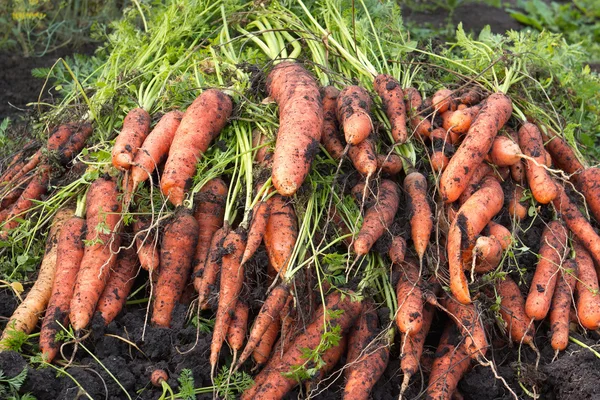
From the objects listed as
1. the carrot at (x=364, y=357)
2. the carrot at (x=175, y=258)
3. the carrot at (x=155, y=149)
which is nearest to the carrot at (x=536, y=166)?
the carrot at (x=364, y=357)

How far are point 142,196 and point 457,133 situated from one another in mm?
1615

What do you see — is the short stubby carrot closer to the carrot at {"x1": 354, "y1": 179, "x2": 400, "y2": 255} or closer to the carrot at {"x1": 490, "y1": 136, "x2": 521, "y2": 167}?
the carrot at {"x1": 354, "y1": 179, "x2": 400, "y2": 255}

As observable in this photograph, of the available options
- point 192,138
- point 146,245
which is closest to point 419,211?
point 192,138

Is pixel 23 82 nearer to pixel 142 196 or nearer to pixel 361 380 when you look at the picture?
pixel 142 196

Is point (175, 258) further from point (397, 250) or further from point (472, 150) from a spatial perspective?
point (472, 150)

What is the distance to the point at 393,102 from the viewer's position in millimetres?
3410

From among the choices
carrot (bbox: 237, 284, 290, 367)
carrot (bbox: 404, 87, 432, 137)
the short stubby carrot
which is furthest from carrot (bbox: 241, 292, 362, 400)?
the short stubby carrot

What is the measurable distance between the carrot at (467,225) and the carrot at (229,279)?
0.93m

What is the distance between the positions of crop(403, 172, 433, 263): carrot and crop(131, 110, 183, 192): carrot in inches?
47.0

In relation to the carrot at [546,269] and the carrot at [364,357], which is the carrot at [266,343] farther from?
the carrot at [546,269]

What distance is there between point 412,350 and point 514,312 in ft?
1.78

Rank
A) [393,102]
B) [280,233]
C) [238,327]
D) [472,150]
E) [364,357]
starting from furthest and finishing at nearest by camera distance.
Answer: [393,102] → [472,150] → [280,233] → [238,327] → [364,357]

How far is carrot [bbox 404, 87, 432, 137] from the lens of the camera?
3430mm

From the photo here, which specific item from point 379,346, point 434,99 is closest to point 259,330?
point 379,346
